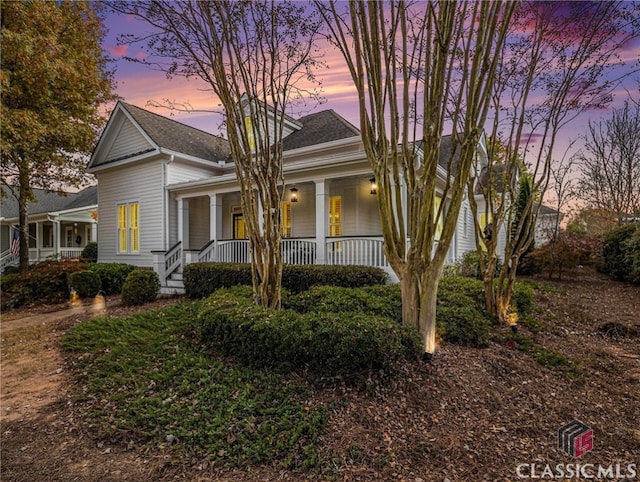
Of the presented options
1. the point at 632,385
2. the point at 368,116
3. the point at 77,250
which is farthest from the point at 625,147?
the point at 77,250

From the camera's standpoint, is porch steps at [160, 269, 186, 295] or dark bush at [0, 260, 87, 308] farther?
porch steps at [160, 269, 186, 295]

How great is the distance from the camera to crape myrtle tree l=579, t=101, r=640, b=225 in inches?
469

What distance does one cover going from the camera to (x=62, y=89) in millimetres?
10641

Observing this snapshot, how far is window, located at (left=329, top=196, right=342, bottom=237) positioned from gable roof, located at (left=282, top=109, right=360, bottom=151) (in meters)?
2.04

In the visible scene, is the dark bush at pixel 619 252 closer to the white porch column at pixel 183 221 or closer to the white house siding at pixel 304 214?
the white house siding at pixel 304 214

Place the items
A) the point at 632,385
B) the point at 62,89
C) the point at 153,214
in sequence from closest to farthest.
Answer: the point at 632,385
the point at 62,89
the point at 153,214

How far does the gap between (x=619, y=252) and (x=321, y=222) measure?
8.99 m

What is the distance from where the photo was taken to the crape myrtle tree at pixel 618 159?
11.9 m

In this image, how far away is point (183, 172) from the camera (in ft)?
38.2

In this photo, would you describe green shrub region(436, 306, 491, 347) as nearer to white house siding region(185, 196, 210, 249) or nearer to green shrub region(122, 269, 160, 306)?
green shrub region(122, 269, 160, 306)

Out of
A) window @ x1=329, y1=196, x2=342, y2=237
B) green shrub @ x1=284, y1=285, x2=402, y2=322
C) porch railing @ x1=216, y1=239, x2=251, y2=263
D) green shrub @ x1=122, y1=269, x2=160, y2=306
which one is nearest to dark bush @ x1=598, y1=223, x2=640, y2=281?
green shrub @ x1=284, y1=285, x2=402, y2=322

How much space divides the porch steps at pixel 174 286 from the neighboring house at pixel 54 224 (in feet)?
38.8

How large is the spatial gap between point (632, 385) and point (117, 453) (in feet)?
16.8

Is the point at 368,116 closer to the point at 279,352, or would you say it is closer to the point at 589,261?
the point at 279,352
